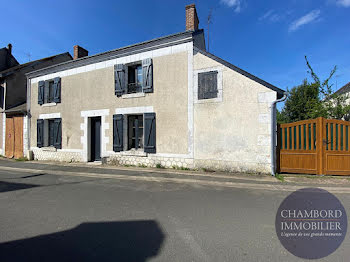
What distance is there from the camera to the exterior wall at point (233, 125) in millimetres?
5800

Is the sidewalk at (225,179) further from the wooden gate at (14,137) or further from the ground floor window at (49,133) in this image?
the wooden gate at (14,137)

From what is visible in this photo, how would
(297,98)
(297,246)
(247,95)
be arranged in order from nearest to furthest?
(297,246), (247,95), (297,98)

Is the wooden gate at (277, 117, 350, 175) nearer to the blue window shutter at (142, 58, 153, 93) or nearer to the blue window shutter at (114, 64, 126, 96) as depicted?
the blue window shutter at (142, 58, 153, 93)

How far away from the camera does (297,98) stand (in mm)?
16391

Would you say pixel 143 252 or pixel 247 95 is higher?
pixel 247 95

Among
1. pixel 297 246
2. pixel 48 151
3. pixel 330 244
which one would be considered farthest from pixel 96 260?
pixel 48 151

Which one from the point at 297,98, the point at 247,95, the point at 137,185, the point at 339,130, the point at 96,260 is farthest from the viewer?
the point at 297,98

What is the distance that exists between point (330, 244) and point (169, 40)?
7366 mm

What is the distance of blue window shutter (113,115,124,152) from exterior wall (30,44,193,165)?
1.08ft

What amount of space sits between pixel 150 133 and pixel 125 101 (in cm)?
200

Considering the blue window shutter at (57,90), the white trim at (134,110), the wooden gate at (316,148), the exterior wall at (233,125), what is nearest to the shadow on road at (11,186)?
the white trim at (134,110)

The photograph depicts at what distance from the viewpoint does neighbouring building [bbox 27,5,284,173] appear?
600 centimetres

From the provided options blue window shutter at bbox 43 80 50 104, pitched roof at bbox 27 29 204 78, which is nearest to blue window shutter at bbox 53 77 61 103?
pitched roof at bbox 27 29 204 78

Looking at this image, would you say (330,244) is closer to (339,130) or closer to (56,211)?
(56,211)
